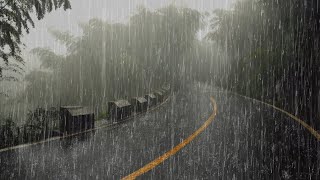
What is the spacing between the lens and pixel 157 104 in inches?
597

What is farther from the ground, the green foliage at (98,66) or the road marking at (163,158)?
the green foliage at (98,66)

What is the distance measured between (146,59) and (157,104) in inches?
354

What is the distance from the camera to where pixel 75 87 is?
57.2 ft

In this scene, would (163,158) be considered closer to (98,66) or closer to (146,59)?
(98,66)

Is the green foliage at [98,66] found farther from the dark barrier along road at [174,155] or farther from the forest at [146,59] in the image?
the dark barrier along road at [174,155]

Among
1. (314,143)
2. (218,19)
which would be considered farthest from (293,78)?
(218,19)

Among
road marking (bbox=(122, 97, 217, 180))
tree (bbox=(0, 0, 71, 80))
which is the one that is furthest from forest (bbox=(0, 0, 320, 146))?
road marking (bbox=(122, 97, 217, 180))

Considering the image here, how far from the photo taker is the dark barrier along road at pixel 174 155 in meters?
4.42

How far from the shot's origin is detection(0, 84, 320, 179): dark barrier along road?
442cm

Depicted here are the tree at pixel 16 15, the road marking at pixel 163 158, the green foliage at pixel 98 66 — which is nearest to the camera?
the road marking at pixel 163 158

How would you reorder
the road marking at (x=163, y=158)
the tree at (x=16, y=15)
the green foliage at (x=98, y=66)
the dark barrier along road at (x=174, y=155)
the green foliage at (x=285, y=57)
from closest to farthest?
the road marking at (x=163, y=158), the dark barrier along road at (x=174, y=155), the tree at (x=16, y=15), the green foliage at (x=285, y=57), the green foliage at (x=98, y=66)

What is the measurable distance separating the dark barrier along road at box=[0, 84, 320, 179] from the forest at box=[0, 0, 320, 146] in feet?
5.01

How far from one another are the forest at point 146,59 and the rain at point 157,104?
72 millimetres

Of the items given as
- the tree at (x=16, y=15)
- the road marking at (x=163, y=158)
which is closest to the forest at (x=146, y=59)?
the tree at (x=16, y=15)
